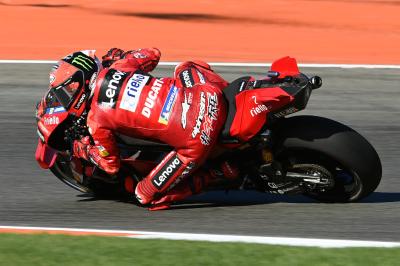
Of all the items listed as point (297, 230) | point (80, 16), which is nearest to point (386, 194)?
point (297, 230)

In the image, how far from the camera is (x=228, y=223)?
7234mm

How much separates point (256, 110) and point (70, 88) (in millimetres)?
1458

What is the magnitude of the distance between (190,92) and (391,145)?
2.97 meters

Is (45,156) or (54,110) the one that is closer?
(54,110)

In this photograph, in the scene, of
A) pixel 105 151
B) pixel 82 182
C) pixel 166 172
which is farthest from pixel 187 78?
pixel 82 182

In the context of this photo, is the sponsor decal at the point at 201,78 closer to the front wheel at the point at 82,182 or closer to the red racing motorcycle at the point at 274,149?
the red racing motorcycle at the point at 274,149

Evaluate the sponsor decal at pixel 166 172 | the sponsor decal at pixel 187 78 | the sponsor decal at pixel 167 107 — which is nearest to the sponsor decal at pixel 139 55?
the sponsor decal at pixel 187 78

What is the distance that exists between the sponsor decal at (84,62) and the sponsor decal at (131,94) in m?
0.39

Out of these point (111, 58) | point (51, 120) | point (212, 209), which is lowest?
point (212, 209)

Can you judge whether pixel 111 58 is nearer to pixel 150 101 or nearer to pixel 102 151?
pixel 150 101

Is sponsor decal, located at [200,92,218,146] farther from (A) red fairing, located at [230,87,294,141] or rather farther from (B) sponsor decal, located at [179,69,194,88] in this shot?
(B) sponsor decal, located at [179,69,194,88]

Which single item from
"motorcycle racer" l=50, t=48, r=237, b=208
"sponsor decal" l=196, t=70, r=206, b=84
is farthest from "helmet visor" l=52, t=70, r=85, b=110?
"sponsor decal" l=196, t=70, r=206, b=84

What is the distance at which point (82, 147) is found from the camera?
24.9ft

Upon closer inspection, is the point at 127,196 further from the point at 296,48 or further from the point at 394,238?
the point at 296,48
